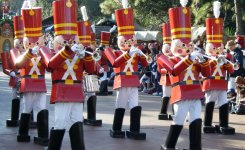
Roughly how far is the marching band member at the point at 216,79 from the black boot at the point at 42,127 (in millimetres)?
3244

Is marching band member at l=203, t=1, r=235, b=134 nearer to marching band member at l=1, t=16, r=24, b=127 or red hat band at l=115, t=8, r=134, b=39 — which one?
red hat band at l=115, t=8, r=134, b=39

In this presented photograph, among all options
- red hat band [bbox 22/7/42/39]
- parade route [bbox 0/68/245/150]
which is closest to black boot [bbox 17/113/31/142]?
parade route [bbox 0/68/245/150]

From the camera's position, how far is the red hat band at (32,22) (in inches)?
328

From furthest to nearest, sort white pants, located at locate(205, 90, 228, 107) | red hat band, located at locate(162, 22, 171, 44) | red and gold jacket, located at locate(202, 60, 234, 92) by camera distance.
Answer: red hat band, located at locate(162, 22, 171, 44) → white pants, located at locate(205, 90, 228, 107) → red and gold jacket, located at locate(202, 60, 234, 92)

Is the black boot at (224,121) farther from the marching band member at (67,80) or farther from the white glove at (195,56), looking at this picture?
the marching band member at (67,80)

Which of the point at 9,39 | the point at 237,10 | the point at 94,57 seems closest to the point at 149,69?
the point at 237,10

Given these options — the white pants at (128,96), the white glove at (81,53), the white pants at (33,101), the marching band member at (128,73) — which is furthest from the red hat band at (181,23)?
the white pants at (33,101)

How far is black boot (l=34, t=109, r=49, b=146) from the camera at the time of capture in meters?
8.50

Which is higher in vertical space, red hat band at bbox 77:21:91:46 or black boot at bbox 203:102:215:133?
red hat band at bbox 77:21:91:46

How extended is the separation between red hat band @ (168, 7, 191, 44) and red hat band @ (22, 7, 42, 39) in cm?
233

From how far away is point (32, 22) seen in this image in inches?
330

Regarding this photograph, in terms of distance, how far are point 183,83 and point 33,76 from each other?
2.72m

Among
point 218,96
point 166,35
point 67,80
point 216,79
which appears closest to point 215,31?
point 216,79

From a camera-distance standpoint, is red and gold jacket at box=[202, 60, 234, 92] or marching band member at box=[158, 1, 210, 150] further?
red and gold jacket at box=[202, 60, 234, 92]
